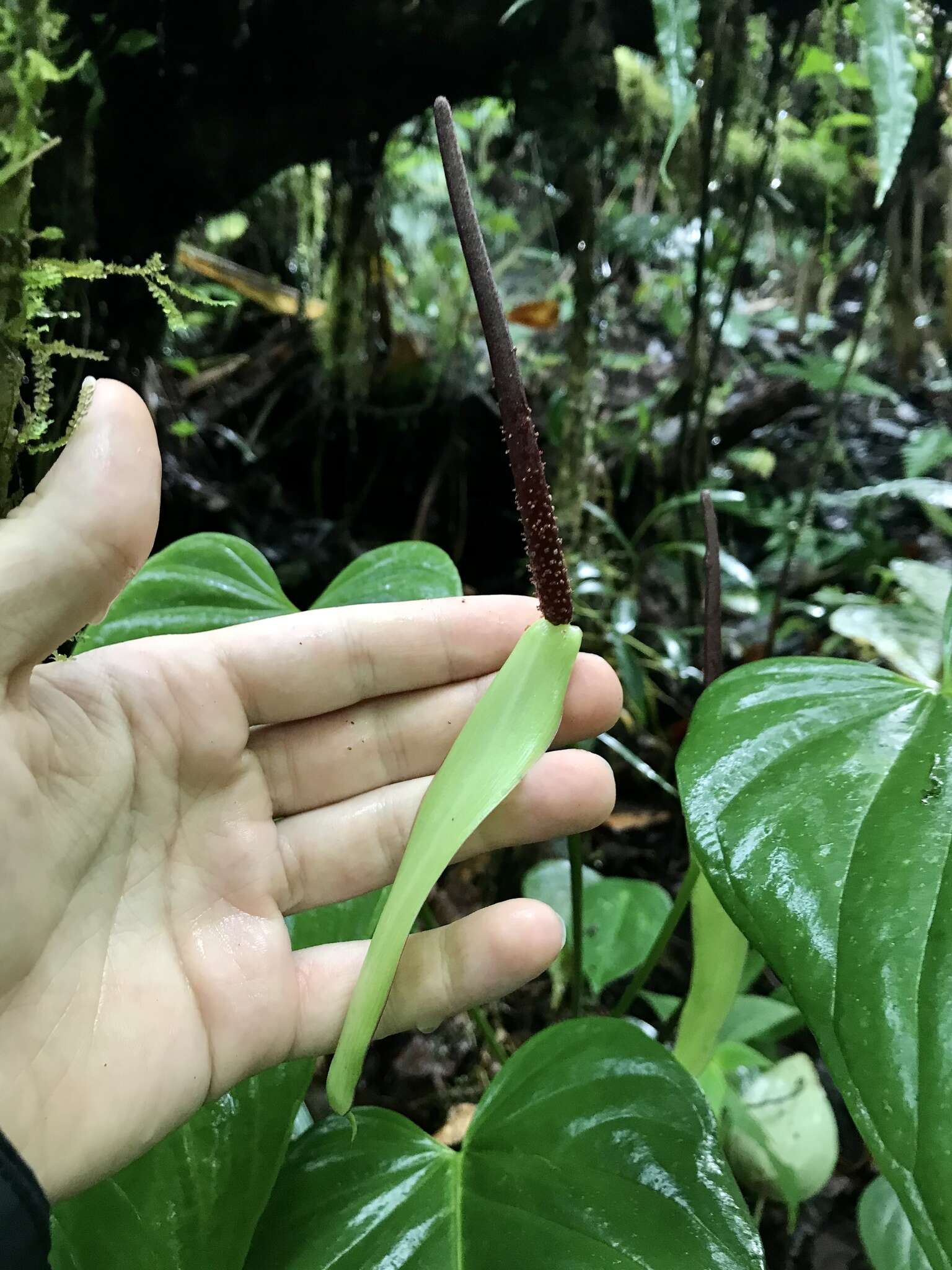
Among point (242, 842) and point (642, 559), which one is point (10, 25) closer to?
point (242, 842)

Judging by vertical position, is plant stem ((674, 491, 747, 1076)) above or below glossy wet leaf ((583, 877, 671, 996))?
above

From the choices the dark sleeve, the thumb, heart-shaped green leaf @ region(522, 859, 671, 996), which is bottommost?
heart-shaped green leaf @ region(522, 859, 671, 996)

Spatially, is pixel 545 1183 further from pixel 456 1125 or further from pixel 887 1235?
pixel 456 1125

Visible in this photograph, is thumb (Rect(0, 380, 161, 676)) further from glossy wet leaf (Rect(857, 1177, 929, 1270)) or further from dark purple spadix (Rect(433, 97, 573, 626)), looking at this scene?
glossy wet leaf (Rect(857, 1177, 929, 1270))

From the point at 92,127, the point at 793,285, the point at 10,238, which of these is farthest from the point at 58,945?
the point at 793,285

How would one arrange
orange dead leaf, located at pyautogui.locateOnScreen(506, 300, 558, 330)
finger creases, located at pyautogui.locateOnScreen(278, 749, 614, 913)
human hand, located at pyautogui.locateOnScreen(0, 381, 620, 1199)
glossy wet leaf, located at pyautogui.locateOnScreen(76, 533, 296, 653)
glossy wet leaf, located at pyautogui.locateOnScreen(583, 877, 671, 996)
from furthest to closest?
orange dead leaf, located at pyautogui.locateOnScreen(506, 300, 558, 330), glossy wet leaf, located at pyautogui.locateOnScreen(583, 877, 671, 996), glossy wet leaf, located at pyautogui.locateOnScreen(76, 533, 296, 653), finger creases, located at pyautogui.locateOnScreen(278, 749, 614, 913), human hand, located at pyautogui.locateOnScreen(0, 381, 620, 1199)

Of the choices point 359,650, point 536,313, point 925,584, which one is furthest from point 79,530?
point 536,313

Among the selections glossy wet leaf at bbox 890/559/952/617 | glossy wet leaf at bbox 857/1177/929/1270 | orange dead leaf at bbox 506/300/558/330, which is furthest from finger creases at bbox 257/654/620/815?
orange dead leaf at bbox 506/300/558/330

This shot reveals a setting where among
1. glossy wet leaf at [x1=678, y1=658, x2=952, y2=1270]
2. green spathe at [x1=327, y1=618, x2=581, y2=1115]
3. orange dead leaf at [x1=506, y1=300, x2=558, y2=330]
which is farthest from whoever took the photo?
orange dead leaf at [x1=506, y1=300, x2=558, y2=330]

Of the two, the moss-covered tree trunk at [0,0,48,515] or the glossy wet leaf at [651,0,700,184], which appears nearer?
the moss-covered tree trunk at [0,0,48,515]
